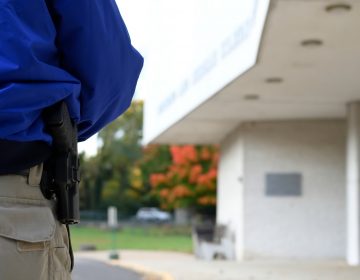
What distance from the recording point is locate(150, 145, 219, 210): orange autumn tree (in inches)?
1232

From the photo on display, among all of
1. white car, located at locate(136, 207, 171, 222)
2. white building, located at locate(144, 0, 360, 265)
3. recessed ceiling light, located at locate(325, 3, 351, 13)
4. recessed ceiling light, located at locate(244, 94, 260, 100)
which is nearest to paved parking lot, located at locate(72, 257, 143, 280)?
white building, located at locate(144, 0, 360, 265)

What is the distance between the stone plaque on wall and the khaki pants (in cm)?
1557

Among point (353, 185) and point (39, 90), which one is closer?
point (39, 90)

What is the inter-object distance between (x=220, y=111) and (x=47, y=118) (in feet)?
46.4

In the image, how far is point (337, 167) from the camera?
55.8 feet

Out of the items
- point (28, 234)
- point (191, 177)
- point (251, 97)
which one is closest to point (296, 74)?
point (251, 97)

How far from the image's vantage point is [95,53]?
6.64 ft

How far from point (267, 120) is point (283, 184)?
167 centimetres

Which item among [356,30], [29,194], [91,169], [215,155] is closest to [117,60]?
[29,194]

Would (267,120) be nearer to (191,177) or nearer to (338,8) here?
(338,8)

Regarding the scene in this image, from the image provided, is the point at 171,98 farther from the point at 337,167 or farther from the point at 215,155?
the point at 215,155

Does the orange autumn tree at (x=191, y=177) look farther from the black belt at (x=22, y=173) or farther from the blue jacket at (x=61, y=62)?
the black belt at (x=22, y=173)

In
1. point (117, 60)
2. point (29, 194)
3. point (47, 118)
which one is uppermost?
point (117, 60)

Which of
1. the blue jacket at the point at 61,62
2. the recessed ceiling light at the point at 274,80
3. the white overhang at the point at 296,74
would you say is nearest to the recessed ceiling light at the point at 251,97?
the white overhang at the point at 296,74
